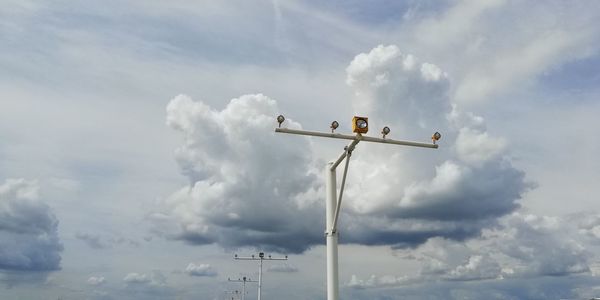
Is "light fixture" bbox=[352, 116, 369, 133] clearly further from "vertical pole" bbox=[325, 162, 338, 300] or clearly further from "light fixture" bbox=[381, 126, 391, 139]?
"vertical pole" bbox=[325, 162, 338, 300]

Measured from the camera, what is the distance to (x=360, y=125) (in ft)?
70.1

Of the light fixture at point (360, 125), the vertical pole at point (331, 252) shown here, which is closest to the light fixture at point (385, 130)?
the light fixture at point (360, 125)

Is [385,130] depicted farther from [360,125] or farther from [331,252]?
[331,252]

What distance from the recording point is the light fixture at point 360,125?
21266mm

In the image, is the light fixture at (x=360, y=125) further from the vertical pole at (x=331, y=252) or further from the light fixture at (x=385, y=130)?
the vertical pole at (x=331, y=252)

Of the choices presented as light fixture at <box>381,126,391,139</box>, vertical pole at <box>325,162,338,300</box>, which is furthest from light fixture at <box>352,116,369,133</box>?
vertical pole at <box>325,162,338,300</box>

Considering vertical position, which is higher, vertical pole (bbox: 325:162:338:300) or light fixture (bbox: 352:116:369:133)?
light fixture (bbox: 352:116:369:133)

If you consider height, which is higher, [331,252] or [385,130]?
[385,130]

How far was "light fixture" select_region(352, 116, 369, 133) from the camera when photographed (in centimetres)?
2127

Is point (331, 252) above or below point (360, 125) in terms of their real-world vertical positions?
below

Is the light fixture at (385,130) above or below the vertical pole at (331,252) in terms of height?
above

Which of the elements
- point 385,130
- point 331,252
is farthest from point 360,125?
point 331,252

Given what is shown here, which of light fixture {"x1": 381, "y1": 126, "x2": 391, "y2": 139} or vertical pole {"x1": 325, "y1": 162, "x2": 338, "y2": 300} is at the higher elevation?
light fixture {"x1": 381, "y1": 126, "x2": 391, "y2": 139}

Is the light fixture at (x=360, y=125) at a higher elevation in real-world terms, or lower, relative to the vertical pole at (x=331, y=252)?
higher
